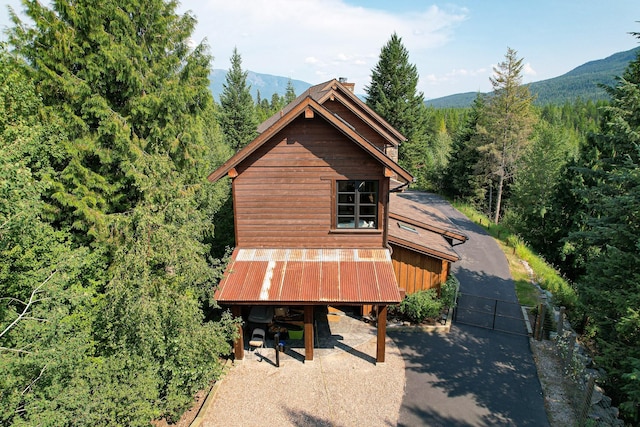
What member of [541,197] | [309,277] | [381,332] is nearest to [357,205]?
[309,277]

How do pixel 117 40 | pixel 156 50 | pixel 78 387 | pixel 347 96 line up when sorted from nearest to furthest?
pixel 78 387 < pixel 117 40 < pixel 156 50 < pixel 347 96

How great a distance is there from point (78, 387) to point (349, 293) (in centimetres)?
717

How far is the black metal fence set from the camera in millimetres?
14469

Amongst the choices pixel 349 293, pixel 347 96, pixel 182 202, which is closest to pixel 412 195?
pixel 347 96

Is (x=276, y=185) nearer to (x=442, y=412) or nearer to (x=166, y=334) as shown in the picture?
(x=166, y=334)

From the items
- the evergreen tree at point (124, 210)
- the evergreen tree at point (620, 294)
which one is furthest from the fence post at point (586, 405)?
the evergreen tree at point (124, 210)

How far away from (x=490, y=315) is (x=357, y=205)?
7.34 m

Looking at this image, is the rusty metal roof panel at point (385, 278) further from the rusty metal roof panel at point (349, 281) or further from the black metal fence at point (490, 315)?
the black metal fence at point (490, 315)

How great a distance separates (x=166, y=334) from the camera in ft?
31.6

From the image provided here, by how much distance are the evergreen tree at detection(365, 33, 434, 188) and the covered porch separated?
120 feet

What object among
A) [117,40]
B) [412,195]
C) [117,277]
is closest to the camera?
[117,277]

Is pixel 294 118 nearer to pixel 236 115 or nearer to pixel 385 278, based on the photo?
pixel 385 278

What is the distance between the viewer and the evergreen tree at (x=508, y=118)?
3228cm

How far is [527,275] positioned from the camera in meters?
20.2
